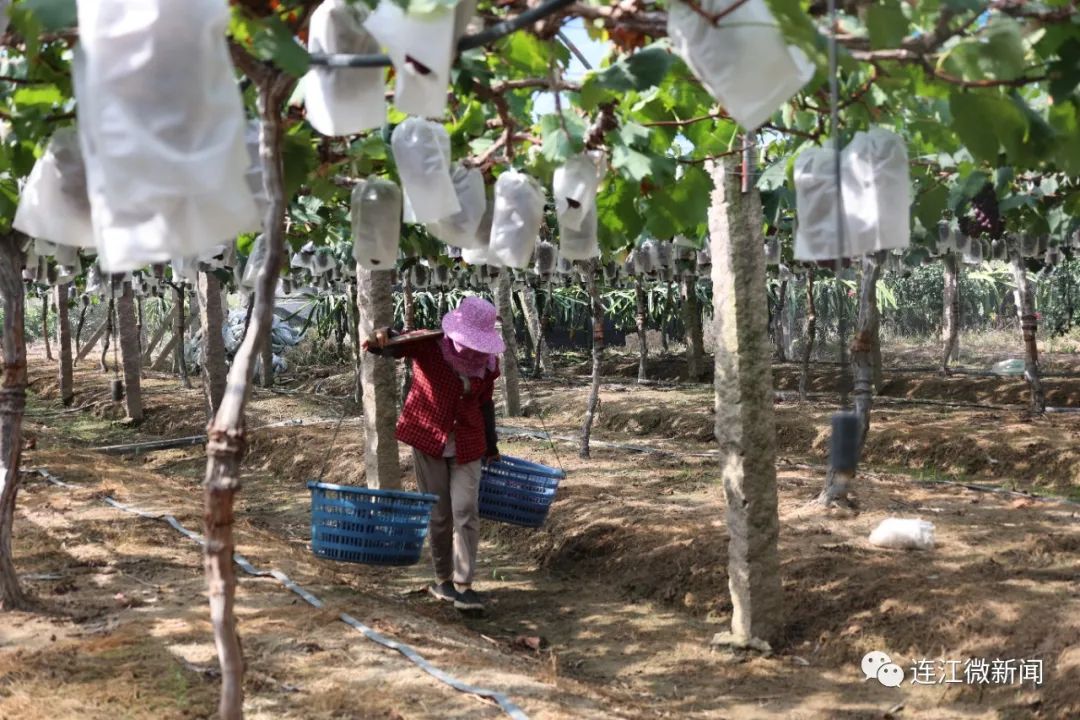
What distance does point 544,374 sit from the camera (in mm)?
18453

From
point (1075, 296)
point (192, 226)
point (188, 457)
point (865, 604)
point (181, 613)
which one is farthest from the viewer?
point (1075, 296)

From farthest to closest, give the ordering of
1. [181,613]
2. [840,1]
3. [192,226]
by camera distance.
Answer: [181,613]
[840,1]
[192,226]

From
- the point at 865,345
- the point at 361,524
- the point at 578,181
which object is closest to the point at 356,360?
the point at 865,345

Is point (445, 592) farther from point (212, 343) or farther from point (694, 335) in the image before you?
point (694, 335)

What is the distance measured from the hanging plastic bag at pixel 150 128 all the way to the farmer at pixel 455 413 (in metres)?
3.24

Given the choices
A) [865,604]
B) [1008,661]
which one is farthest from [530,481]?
[1008,661]

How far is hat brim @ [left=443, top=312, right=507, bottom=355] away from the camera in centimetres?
486

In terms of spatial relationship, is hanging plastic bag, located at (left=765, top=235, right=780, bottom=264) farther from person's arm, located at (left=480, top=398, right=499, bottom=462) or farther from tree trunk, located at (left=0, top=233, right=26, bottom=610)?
tree trunk, located at (left=0, top=233, right=26, bottom=610)

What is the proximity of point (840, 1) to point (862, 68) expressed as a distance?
38 centimetres

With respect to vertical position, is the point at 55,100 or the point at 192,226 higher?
the point at 55,100

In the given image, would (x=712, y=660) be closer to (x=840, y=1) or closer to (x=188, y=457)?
(x=840, y=1)

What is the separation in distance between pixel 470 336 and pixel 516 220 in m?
1.78

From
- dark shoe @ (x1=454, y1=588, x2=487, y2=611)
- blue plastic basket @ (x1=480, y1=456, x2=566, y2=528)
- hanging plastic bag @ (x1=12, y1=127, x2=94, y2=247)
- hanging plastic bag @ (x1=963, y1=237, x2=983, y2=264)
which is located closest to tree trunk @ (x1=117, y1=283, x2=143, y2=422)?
blue plastic basket @ (x1=480, y1=456, x2=566, y2=528)

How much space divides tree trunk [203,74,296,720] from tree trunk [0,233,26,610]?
7.48ft
